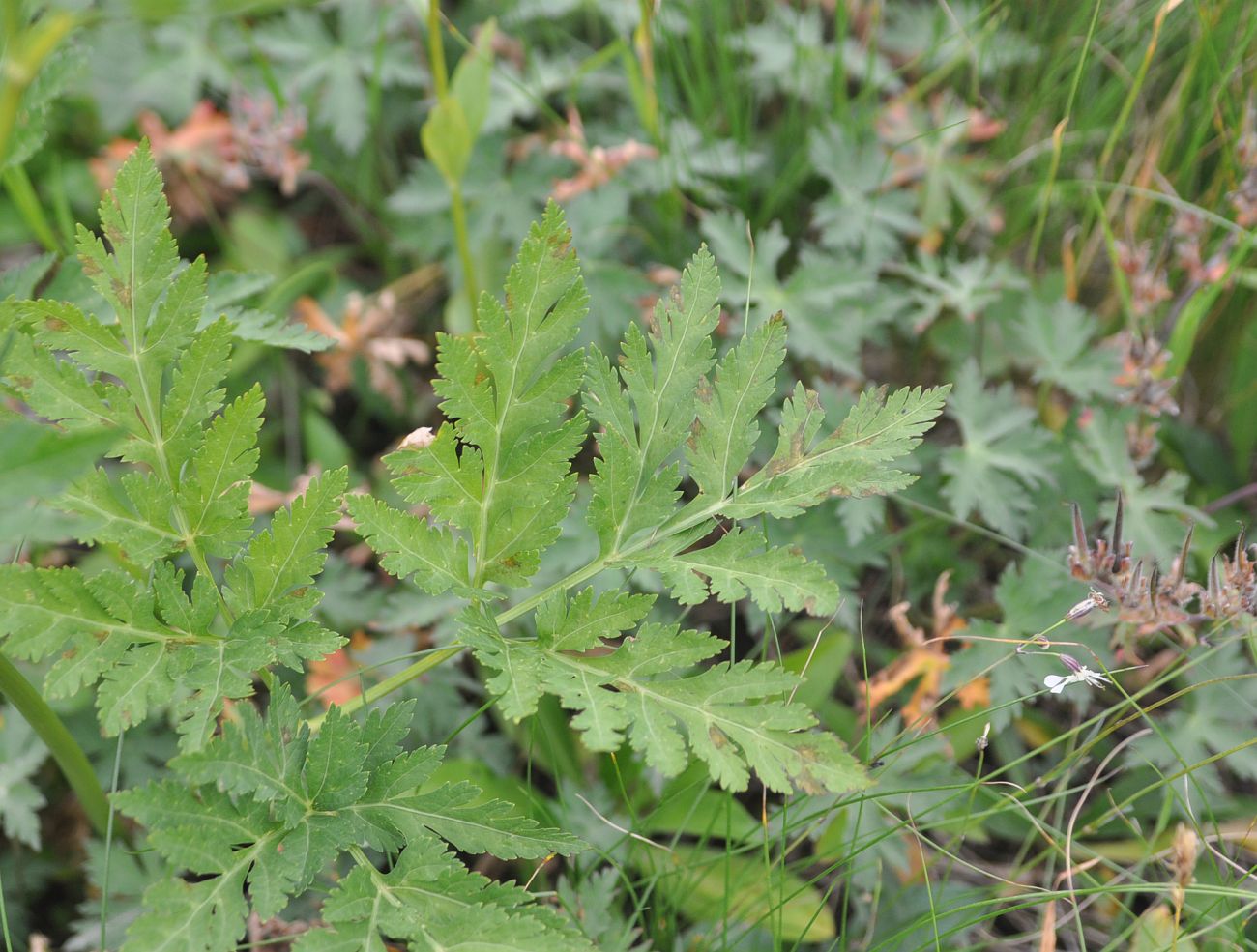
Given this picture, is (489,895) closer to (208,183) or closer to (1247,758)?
(1247,758)

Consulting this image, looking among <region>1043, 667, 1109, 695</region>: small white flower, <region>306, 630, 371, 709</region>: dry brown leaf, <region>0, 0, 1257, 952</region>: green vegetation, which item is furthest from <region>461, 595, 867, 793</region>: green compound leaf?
<region>306, 630, 371, 709</region>: dry brown leaf

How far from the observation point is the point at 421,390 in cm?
256

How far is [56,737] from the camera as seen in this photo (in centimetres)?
148

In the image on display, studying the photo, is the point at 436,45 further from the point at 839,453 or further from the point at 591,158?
the point at 839,453

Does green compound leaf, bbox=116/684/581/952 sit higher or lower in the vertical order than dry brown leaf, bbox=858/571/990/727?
higher

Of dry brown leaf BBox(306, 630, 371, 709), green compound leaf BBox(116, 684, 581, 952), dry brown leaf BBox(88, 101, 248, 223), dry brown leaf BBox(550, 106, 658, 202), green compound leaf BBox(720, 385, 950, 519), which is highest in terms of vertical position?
dry brown leaf BBox(88, 101, 248, 223)

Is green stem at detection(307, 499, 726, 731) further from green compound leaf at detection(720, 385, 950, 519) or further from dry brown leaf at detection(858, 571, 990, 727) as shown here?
dry brown leaf at detection(858, 571, 990, 727)

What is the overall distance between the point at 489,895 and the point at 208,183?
2.26 m

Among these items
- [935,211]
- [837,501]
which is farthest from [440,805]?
[935,211]

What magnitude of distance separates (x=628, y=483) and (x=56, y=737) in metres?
0.92

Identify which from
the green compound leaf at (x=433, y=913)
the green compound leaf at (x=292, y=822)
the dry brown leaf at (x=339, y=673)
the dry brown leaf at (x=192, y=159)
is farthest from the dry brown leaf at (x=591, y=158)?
the green compound leaf at (x=433, y=913)

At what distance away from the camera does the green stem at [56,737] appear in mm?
1337

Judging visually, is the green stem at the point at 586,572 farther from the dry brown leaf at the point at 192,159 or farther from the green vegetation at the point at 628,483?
the dry brown leaf at the point at 192,159

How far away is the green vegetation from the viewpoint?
48.8 inches
